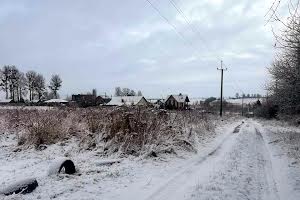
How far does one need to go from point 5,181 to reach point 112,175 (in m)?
2.36

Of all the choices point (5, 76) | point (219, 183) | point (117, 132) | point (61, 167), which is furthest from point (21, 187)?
point (5, 76)

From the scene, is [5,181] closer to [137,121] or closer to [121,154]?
[121,154]

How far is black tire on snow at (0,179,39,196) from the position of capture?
697 centimetres

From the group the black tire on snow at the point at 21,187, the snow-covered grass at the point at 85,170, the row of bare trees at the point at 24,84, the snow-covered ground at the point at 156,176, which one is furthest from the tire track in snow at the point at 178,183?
the row of bare trees at the point at 24,84

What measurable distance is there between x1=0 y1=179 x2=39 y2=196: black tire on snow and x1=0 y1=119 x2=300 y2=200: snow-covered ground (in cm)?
14

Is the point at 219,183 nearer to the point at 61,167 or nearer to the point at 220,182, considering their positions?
the point at 220,182

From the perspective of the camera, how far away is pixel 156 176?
9.47 meters

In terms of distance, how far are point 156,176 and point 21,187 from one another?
11.3 ft

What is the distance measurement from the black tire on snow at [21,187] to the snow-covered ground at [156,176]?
143 millimetres

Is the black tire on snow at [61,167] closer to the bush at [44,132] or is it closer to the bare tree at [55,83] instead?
the bush at [44,132]

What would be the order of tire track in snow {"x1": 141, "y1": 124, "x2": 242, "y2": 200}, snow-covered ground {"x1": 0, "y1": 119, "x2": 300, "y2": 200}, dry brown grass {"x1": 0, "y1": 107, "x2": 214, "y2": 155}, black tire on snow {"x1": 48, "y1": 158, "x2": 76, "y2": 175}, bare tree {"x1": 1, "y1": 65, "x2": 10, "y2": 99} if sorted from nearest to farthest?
tire track in snow {"x1": 141, "y1": 124, "x2": 242, "y2": 200} → snow-covered ground {"x1": 0, "y1": 119, "x2": 300, "y2": 200} → black tire on snow {"x1": 48, "y1": 158, "x2": 76, "y2": 175} → dry brown grass {"x1": 0, "y1": 107, "x2": 214, "y2": 155} → bare tree {"x1": 1, "y1": 65, "x2": 10, "y2": 99}

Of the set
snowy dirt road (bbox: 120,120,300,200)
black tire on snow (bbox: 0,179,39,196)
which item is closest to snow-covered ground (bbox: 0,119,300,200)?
snowy dirt road (bbox: 120,120,300,200)

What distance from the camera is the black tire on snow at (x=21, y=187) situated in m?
6.97

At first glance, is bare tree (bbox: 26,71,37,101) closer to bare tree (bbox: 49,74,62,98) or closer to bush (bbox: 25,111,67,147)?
bare tree (bbox: 49,74,62,98)
